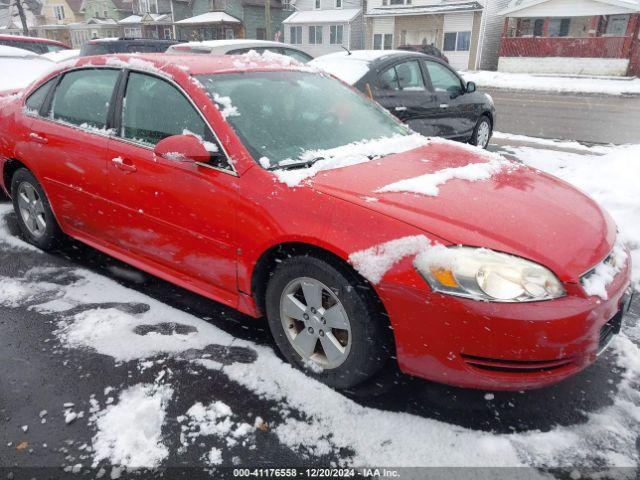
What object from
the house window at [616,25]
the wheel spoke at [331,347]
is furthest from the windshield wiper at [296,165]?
the house window at [616,25]

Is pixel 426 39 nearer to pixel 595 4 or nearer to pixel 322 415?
pixel 595 4

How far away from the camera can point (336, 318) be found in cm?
244

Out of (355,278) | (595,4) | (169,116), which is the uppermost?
(595,4)

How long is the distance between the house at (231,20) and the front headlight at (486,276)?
38.7 m

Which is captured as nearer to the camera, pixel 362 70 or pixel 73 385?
pixel 73 385

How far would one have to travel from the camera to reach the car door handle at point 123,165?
3107 mm

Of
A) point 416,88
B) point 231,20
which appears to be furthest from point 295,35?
point 416,88

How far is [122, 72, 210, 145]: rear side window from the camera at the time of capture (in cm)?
292

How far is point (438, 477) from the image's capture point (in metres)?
2.08

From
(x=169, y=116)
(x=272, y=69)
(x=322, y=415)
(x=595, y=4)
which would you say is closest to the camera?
(x=322, y=415)

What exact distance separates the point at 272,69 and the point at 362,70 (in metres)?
3.33

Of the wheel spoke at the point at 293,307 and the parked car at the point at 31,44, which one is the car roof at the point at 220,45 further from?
the parked car at the point at 31,44

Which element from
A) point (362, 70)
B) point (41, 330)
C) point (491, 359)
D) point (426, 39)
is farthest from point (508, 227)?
point (426, 39)

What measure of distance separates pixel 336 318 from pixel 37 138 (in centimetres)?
294
